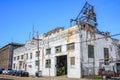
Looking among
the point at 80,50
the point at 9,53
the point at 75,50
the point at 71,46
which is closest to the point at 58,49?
the point at 71,46

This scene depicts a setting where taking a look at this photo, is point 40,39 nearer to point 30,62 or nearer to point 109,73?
point 30,62

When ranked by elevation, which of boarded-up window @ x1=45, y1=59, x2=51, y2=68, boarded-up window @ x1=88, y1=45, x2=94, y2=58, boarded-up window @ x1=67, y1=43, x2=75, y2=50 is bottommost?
boarded-up window @ x1=45, y1=59, x2=51, y2=68

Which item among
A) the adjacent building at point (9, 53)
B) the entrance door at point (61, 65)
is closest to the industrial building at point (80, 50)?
the entrance door at point (61, 65)

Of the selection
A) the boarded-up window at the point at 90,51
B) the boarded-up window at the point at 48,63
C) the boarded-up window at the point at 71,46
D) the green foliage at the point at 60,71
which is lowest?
the green foliage at the point at 60,71

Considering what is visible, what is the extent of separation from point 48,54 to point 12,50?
105 feet

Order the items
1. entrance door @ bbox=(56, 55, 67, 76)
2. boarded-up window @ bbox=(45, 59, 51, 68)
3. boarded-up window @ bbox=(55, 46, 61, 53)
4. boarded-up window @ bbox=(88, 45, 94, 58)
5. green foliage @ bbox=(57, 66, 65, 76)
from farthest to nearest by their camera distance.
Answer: boarded-up window @ bbox=(45, 59, 51, 68) < entrance door @ bbox=(56, 55, 67, 76) < green foliage @ bbox=(57, 66, 65, 76) < boarded-up window @ bbox=(55, 46, 61, 53) < boarded-up window @ bbox=(88, 45, 94, 58)

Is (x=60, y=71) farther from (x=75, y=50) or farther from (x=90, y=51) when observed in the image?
(x=90, y=51)

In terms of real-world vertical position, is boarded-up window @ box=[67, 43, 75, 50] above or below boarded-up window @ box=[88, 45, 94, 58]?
above

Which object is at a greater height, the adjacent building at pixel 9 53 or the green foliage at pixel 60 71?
the adjacent building at pixel 9 53

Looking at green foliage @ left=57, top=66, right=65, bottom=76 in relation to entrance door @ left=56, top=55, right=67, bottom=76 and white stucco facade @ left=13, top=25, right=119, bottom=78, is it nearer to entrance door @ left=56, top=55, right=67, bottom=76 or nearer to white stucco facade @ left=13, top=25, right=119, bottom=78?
entrance door @ left=56, top=55, right=67, bottom=76

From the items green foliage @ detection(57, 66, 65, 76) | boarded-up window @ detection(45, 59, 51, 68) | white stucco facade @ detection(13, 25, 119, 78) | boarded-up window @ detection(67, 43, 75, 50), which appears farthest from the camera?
boarded-up window @ detection(45, 59, 51, 68)

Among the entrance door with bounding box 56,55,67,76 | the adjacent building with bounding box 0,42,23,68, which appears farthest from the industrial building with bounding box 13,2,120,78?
the adjacent building with bounding box 0,42,23,68

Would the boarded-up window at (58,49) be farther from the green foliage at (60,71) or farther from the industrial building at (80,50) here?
the green foliage at (60,71)

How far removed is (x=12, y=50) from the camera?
75.6 m
